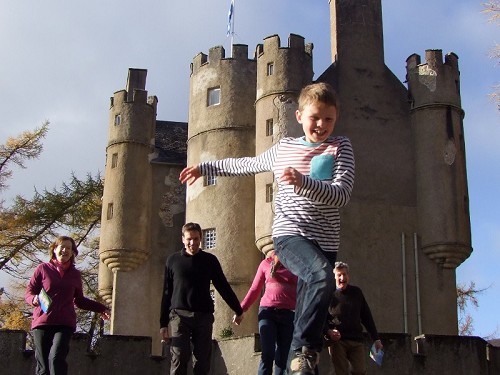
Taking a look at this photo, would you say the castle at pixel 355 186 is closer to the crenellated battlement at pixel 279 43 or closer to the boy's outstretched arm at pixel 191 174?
the crenellated battlement at pixel 279 43

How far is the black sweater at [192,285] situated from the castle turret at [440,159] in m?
20.9

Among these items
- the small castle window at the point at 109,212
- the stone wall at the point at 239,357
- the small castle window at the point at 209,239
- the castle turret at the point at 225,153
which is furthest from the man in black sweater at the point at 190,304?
the small castle window at the point at 109,212

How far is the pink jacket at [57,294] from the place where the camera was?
427 inches

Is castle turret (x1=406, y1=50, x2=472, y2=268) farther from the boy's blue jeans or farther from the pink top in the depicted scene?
the boy's blue jeans

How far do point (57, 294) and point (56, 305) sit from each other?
0.18 m

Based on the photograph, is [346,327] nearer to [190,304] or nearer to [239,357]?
[190,304]

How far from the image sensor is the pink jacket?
10844mm

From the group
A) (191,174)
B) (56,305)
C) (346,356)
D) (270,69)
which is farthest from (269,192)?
(191,174)

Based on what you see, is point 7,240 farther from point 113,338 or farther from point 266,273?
point 266,273

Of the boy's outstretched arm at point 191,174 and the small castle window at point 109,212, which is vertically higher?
the small castle window at point 109,212

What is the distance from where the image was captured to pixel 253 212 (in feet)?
105

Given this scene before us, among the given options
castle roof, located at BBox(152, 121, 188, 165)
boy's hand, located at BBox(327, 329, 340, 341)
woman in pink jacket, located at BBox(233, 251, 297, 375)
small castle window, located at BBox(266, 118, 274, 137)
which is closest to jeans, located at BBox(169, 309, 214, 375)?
woman in pink jacket, located at BBox(233, 251, 297, 375)

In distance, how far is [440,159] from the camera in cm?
3106

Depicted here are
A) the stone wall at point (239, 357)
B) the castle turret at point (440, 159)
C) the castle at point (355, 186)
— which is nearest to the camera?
the stone wall at point (239, 357)
